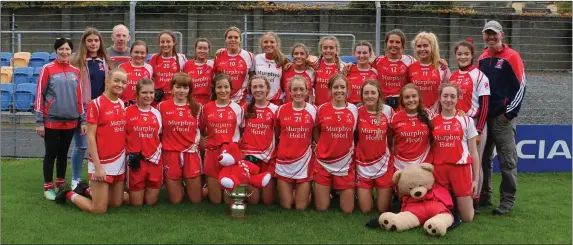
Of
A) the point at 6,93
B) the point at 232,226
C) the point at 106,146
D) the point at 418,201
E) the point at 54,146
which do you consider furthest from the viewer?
the point at 6,93

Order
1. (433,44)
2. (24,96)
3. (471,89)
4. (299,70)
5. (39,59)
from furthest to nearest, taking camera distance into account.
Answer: (39,59) → (24,96) → (299,70) → (433,44) → (471,89)

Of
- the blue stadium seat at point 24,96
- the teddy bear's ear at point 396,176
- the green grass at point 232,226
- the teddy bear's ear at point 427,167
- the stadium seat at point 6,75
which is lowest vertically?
the green grass at point 232,226

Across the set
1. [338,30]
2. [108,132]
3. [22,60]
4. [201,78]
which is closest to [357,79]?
[201,78]

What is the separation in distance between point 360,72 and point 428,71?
0.66 m

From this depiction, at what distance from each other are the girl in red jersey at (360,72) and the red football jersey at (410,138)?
581 mm

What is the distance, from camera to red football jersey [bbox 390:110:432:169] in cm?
525

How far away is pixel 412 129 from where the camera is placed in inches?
207

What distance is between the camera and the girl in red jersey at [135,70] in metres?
5.88

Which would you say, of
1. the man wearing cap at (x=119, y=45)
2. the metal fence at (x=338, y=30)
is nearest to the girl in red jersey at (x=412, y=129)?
the man wearing cap at (x=119, y=45)

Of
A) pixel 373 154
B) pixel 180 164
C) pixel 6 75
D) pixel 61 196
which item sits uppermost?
pixel 6 75

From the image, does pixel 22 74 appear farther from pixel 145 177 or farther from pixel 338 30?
pixel 145 177

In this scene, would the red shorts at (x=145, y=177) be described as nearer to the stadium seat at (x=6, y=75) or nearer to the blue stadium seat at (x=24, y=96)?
the blue stadium seat at (x=24, y=96)

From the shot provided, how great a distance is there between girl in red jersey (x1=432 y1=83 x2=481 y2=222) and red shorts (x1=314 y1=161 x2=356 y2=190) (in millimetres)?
762

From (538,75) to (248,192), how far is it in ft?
27.9
